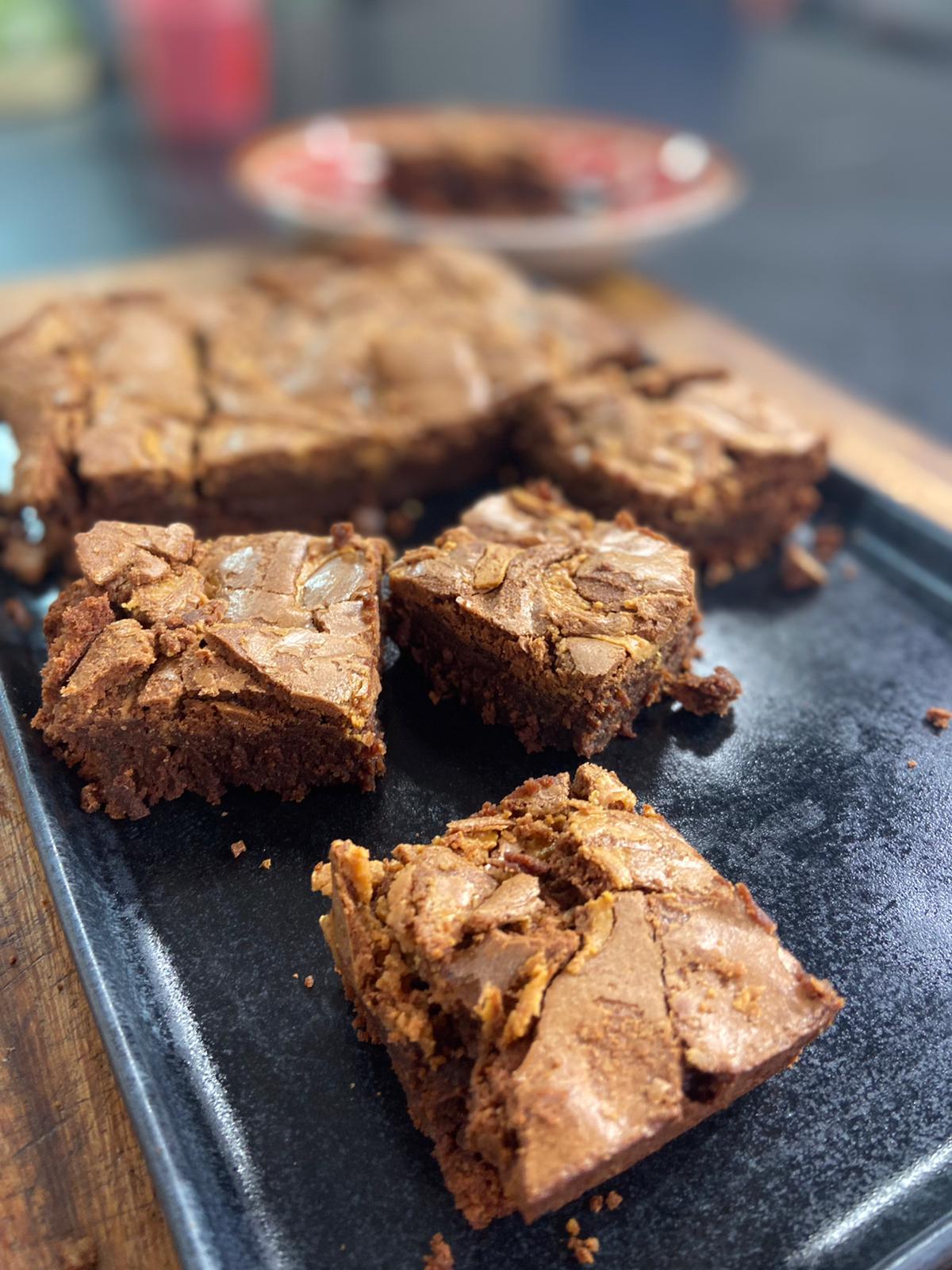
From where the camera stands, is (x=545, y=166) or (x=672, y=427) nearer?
(x=672, y=427)

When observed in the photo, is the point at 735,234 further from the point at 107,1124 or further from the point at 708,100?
the point at 107,1124

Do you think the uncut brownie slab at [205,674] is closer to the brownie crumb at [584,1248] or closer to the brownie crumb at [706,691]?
the brownie crumb at [706,691]

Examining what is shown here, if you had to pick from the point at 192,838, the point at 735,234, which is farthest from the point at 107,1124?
the point at 735,234

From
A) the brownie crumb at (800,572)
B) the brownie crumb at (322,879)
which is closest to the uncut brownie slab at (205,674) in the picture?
the brownie crumb at (322,879)

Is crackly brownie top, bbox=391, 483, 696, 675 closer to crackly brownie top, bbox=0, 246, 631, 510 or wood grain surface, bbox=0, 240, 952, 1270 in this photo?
crackly brownie top, bbox=0, 246, 631, 510

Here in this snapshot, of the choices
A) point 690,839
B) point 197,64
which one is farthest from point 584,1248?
point 197,64

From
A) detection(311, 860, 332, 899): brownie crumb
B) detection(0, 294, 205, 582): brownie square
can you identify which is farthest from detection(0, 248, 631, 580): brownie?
detection(311, 860, 332, 899): brownie crumb

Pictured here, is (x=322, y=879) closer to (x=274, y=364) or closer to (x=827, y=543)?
(x=274, y=364)
